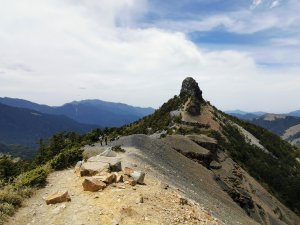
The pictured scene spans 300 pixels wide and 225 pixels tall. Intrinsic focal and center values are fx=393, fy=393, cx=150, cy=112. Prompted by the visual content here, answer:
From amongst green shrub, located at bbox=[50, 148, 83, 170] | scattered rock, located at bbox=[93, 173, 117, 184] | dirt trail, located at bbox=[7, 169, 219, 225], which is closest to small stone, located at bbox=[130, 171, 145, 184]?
dirt trail, located at bbox=[7, 169, 219, 225]

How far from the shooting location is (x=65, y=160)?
30641 mm

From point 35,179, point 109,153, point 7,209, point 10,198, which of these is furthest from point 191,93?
point 7,209

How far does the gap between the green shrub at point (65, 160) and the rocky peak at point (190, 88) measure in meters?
75.6

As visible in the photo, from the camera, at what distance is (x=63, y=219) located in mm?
19500

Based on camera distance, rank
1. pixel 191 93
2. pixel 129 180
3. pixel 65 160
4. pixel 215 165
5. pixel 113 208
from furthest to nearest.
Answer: pixel 191 93 < pixel 215 165 < pixel 65 160 < pixel 129 180 < pixel 113 208

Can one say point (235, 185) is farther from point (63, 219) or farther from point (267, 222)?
point (63, 219)

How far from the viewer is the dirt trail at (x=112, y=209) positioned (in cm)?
1933

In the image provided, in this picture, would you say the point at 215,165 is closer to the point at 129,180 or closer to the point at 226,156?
the point at 226,156

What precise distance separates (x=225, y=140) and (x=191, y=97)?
2025cm

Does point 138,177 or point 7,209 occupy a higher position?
point 138,177

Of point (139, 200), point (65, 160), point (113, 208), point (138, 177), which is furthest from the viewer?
point (65, 160)

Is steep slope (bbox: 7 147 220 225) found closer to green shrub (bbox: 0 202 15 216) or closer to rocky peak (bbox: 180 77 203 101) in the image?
green shrub (bbox: 0 202 15 216)

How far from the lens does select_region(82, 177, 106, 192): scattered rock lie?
2270 centimetres

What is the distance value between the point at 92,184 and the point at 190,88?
87.0m
